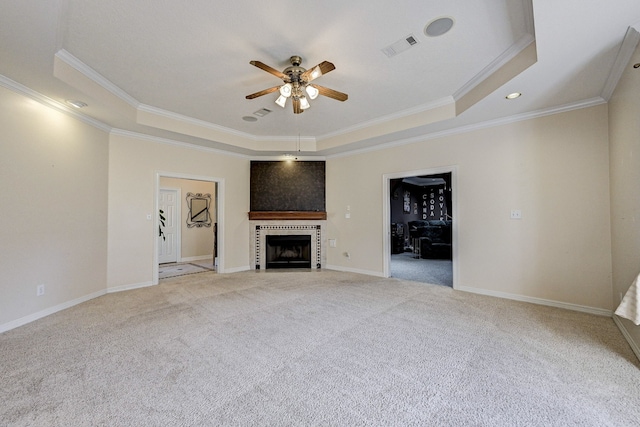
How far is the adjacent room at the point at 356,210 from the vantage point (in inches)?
70.4

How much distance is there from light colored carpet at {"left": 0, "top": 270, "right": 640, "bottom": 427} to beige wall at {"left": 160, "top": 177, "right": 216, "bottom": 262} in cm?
398

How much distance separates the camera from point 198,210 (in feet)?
25.1

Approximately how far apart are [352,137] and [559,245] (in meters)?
3.45

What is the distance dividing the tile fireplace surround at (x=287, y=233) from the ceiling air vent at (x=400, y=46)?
12.7 feet

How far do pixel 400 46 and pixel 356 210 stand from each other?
3.34m

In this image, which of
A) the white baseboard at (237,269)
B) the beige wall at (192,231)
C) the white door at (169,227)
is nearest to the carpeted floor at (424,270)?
the white baseboard at (237,269)

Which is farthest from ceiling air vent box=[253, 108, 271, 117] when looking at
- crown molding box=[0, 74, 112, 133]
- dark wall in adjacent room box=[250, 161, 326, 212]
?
crown molding box=[0, 74, 112, 133]

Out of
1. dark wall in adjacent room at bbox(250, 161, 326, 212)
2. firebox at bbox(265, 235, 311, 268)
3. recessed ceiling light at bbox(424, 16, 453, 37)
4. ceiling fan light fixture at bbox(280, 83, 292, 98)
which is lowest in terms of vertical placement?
firebox at bbox(265, 235, 311, 268)

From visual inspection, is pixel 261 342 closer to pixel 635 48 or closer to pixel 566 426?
pixel 566 426

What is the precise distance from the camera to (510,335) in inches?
101

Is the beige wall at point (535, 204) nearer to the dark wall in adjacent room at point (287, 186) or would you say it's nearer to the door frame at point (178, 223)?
the dark wall in adjacent room at point (287, 186)

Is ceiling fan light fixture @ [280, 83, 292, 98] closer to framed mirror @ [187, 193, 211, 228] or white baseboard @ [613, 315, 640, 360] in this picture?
white baseboard @ [613, 315, 640, 360]

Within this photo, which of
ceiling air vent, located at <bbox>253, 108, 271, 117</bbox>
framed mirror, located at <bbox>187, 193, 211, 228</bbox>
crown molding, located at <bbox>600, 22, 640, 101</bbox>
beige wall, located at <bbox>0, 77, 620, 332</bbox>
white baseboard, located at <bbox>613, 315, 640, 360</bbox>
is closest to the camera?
crown molding, located at <bbox>600, 22, 640, 101</bbox>

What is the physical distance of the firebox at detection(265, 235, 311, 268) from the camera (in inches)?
240
